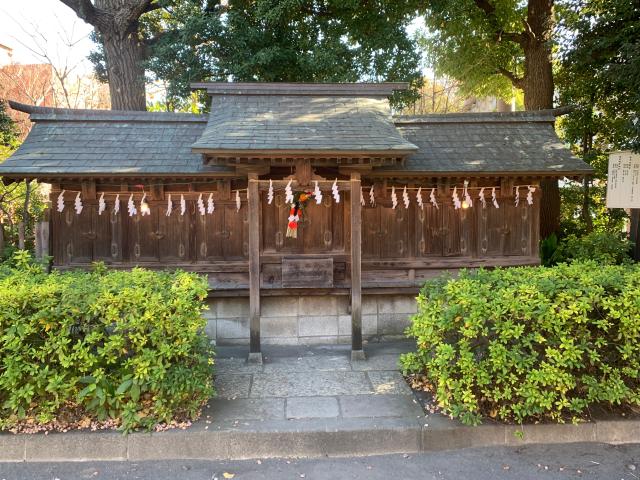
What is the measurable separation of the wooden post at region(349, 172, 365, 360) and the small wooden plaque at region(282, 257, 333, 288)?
26.9 inches

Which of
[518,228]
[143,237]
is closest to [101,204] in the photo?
[143,237]

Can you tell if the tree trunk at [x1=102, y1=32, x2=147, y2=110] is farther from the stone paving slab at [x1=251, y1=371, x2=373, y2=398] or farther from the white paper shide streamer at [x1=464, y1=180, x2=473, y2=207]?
the stone paving slab at [x1=251, y1=371, x2=373, y2=398]

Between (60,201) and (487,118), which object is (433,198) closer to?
(487,118)

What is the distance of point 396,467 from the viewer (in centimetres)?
452

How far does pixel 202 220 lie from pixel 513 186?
18.2 feet

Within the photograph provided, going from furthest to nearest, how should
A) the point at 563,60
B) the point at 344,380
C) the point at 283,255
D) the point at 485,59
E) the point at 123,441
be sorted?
the point at 485,59 → the point at 563,60 → the point at 283,255 → the point at 344,380 → the point at 123,441

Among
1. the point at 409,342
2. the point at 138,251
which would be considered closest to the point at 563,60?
the point at 409,342

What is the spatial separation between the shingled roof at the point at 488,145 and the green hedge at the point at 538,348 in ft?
9.53

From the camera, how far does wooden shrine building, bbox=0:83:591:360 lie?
7324 millimetres

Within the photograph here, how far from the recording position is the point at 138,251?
306 inches

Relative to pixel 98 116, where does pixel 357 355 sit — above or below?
below

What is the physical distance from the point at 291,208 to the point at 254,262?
1.12 metres

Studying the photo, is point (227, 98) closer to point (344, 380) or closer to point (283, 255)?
point (283, 255)

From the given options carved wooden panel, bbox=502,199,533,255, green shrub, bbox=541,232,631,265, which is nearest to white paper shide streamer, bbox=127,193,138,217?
carved wooden panel, bbox=502,199,533,255
